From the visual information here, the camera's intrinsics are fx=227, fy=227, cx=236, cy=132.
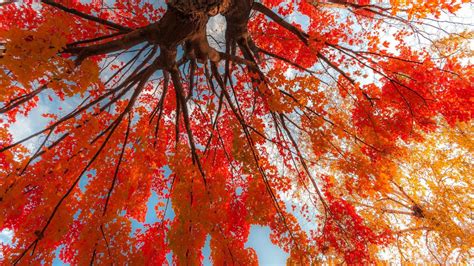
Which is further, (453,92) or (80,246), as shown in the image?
(453,92)

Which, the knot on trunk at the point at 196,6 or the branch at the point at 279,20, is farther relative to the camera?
the branch at the point at 279,20

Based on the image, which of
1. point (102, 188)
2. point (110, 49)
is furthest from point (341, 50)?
point (102, 188)

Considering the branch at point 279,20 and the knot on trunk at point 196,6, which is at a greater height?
the branch at point 279,20

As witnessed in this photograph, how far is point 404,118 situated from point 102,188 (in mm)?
9769

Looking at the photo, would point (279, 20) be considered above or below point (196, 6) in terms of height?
above

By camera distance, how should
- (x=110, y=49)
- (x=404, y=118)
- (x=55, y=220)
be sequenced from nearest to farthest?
(x=110, y=49), (x=55, y=220), (x=404, y=118)

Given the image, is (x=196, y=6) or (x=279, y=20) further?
(x=279, y=20)

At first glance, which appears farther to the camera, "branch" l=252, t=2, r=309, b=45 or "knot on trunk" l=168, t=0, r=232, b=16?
"branch" l=252, t=2, r=309, b=45

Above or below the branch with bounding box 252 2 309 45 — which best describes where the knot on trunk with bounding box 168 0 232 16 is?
below

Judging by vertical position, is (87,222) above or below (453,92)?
below

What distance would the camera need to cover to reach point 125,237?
18.5ft

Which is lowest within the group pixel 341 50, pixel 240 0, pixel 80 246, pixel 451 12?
pixel 80 246

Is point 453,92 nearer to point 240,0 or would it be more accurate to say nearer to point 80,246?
point 240,0

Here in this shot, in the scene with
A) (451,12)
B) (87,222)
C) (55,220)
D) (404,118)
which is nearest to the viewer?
(55,220)
